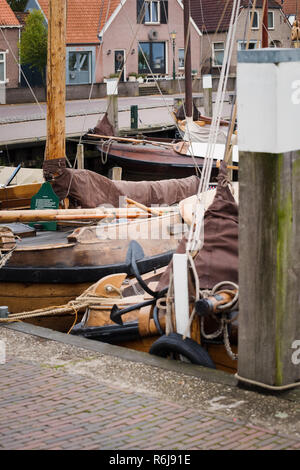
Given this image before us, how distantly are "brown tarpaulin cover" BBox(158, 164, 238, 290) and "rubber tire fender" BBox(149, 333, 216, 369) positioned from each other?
0.60 meters

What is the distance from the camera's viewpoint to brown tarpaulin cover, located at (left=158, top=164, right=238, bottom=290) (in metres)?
7.12

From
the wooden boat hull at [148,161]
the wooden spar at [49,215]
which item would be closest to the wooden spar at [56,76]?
the wooden spar at [49,215]

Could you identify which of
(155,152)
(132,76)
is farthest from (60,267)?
(132,76)

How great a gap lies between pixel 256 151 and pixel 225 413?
1.76m

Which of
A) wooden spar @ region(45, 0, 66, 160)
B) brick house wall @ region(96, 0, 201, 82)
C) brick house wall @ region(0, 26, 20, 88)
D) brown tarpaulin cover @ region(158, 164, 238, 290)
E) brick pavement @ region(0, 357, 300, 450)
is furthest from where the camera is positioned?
brick house wall @ region(96, 0, 201, 82)

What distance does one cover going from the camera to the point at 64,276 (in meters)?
10.6

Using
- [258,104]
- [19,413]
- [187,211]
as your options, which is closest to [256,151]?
[258,104]

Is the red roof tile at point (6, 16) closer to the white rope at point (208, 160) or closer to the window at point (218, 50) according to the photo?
the window at point (218, 50)

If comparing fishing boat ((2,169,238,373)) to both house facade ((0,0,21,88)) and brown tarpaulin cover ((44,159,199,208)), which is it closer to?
brown tarpaulin cover ((44,159,199,208))

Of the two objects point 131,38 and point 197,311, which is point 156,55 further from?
point 197,311

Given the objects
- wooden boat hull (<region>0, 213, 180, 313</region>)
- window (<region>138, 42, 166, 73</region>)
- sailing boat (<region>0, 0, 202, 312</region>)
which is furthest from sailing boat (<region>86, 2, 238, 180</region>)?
window (<region>138, 42, 166, 73</region>)

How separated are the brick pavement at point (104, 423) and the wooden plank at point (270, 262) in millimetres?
598

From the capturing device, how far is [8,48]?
45812 mm

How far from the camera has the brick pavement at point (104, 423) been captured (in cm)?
502
